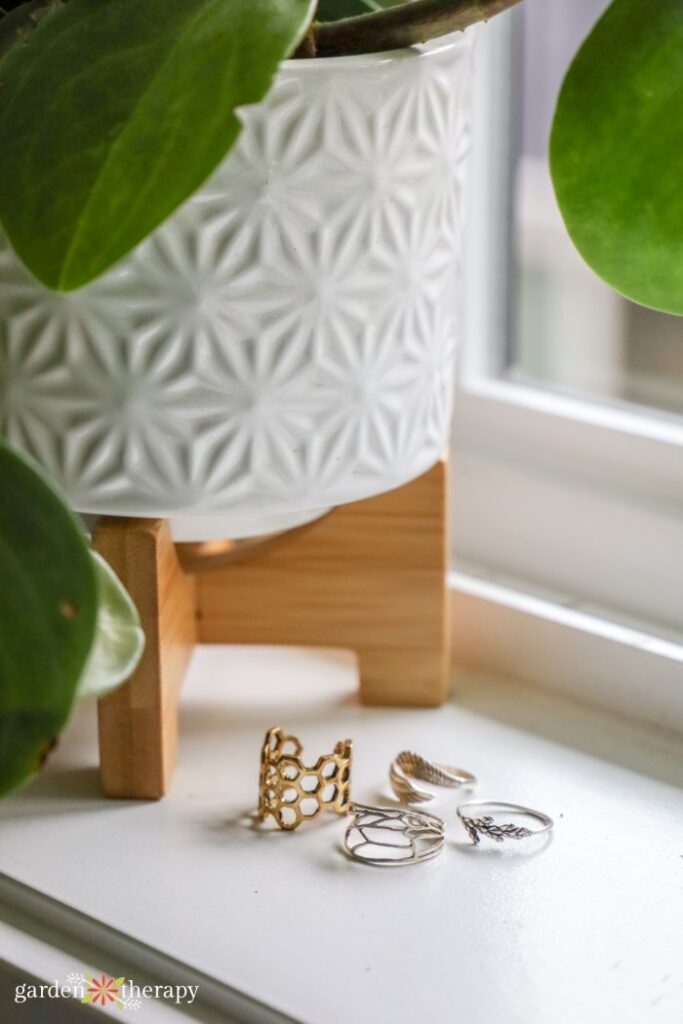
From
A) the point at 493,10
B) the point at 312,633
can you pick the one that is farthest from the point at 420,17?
the point at 312,633

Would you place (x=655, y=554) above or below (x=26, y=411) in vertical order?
below

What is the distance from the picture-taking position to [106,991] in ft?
1.55

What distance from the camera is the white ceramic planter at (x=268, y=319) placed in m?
0.47

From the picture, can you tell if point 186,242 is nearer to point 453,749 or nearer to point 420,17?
point 420,17

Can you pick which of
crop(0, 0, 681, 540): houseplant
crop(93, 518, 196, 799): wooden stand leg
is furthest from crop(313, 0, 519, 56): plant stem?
crop(93, 518, 196, 799): wooden stand leg

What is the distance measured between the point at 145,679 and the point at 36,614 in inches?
9.4

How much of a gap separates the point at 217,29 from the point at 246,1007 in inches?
12.2

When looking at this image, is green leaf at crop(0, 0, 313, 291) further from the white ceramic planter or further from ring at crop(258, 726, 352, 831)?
ring at crop(258, 726, 352, 831)

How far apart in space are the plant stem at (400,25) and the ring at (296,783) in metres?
0.27

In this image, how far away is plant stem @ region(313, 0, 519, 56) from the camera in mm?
436

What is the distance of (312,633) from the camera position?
65 centimetres

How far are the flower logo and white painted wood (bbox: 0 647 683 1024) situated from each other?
0.06ft

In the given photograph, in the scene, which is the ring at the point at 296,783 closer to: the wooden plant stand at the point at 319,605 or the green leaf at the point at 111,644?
the wooden plant stand at the point at 319,605

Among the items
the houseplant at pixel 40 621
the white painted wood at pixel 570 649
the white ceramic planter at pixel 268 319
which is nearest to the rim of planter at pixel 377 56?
the white ceramic planter at pixel 268 319
